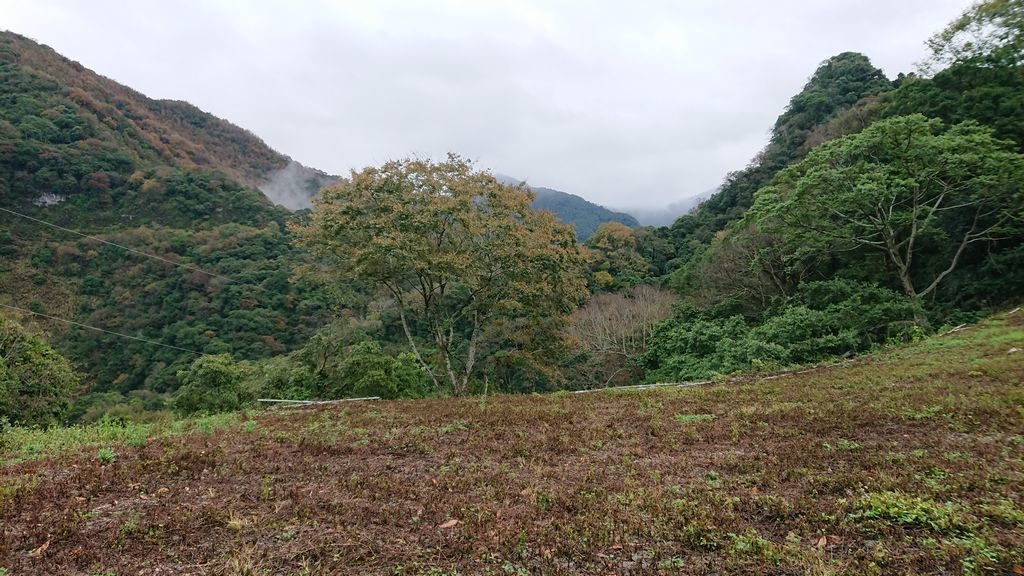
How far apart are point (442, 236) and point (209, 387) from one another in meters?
9.50

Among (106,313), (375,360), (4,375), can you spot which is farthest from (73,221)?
(375,360)

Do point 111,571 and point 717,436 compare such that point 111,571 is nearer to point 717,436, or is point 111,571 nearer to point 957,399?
point 717,436

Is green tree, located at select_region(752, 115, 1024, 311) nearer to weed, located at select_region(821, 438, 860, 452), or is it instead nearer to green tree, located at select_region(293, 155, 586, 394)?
green tree, located at select_region(293, 155, 586, 394)

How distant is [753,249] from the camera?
25391 millimetres

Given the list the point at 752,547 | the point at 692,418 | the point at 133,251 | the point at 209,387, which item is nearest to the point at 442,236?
the point at 209,387

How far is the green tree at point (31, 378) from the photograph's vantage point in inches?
668

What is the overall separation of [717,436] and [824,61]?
2496 inches

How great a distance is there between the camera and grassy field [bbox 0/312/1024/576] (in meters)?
2.95

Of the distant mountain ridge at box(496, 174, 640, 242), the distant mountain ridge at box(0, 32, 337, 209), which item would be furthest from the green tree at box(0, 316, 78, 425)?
the distant mountain ridge at box(496, 174, 640, 242)

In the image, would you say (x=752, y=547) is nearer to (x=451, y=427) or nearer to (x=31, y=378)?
(x=451, y=427)

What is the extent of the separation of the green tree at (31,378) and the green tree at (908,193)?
2765cm

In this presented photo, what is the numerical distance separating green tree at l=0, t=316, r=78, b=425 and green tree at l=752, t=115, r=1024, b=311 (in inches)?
1088

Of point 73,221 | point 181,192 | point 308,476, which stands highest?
point 181,192

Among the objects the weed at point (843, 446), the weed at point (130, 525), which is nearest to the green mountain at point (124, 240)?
the weed at point (130, 525)
